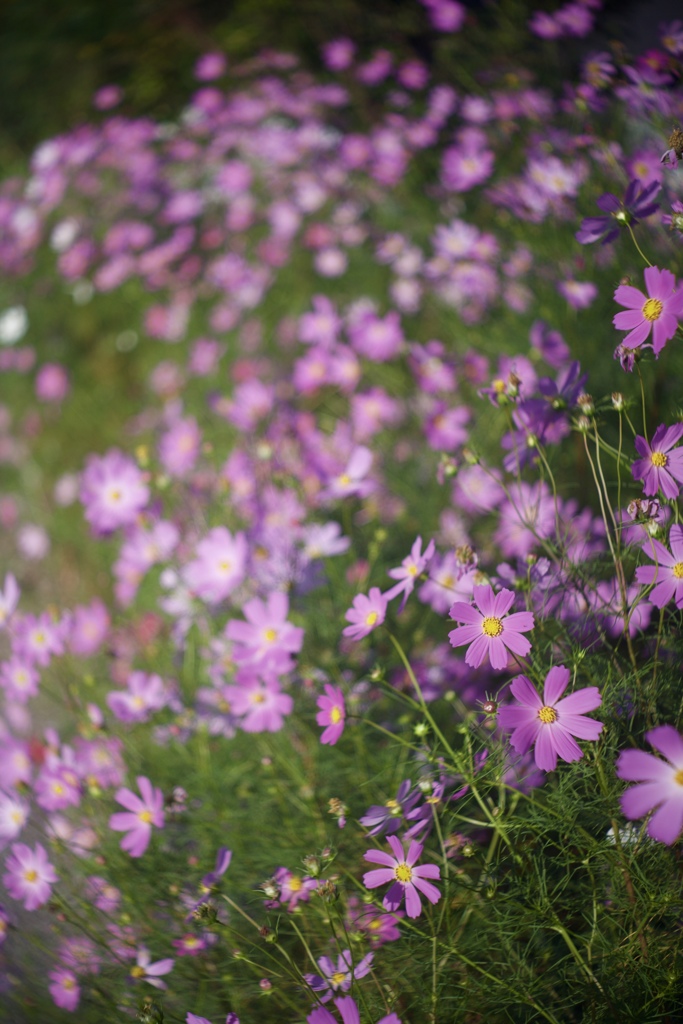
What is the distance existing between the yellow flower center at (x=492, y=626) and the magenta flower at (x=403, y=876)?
242 mm

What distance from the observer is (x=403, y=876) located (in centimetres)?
87

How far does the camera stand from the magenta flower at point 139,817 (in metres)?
1.09

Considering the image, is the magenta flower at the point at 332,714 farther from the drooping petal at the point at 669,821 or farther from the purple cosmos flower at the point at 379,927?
the drooping petal at the point at 669,821

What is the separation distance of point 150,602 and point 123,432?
32.2 inches

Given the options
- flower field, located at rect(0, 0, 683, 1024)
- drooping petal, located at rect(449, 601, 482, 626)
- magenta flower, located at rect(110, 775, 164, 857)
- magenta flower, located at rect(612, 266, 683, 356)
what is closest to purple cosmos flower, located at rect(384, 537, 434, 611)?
flower field, located at rect(0, 0, 683, 1024)

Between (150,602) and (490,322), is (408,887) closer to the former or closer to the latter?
(150,602)

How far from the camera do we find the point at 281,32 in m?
3.12

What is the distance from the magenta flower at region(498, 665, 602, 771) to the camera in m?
0.77

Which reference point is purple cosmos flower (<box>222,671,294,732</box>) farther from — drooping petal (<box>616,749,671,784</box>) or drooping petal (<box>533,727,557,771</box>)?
drooping petal (<box>616,749,671,784</box>)

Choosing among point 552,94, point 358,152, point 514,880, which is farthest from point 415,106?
point 514,880

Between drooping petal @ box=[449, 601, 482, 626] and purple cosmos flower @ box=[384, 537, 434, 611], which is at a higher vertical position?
drooping petal @ box=[449, 601, 482, 626]

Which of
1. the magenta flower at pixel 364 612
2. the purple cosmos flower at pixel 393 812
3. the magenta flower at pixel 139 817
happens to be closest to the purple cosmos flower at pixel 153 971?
the magenta flower at pixel 139 817

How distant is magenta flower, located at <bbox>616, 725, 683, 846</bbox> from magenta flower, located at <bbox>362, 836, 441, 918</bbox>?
259mm

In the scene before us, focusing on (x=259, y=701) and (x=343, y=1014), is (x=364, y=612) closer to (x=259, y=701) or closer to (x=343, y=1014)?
(x=259, y=701)
